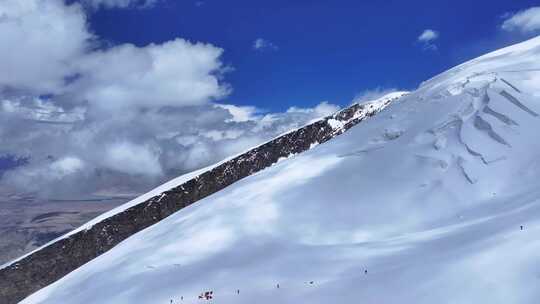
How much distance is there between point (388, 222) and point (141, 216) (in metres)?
105

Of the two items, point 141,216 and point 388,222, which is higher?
point 141,216

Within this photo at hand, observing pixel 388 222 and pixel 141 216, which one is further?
pixel 141 216

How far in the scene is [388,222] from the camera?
28.2 meters

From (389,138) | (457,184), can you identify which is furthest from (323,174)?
(457,184)

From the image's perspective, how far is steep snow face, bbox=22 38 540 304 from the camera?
16141mm

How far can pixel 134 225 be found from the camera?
124m

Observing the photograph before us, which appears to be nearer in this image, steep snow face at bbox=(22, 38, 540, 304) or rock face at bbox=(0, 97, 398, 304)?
steep snow face at bbox=(22, 38, 540, 304)

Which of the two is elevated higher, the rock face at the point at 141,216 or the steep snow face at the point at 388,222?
the rock face at the point at 141,216

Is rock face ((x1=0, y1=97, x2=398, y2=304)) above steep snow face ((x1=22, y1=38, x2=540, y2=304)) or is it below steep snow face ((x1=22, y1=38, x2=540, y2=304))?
above

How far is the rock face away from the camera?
395ft

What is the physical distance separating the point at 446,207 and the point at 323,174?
11.9 meters

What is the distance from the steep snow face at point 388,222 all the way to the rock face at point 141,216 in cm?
7154

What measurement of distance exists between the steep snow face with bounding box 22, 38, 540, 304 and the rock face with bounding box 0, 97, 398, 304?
71537mm

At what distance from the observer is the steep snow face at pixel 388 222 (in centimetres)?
1614
